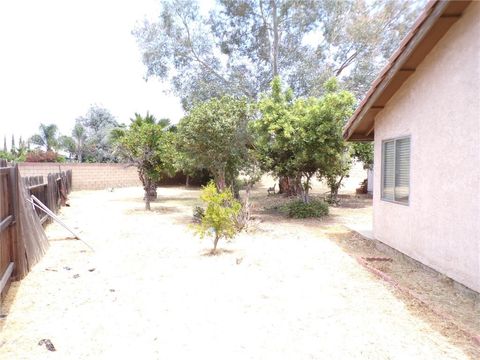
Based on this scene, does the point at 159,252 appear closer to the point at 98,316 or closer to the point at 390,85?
the point at 98,316

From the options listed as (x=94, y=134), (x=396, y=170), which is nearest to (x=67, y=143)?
(x=94, y=134)

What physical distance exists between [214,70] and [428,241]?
20.5 m

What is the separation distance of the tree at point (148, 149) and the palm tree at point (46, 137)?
31.0 metres

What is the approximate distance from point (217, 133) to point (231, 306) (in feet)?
24.7

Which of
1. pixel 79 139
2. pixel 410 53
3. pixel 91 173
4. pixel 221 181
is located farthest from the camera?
pixel 79 139

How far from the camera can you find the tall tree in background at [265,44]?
22.1m

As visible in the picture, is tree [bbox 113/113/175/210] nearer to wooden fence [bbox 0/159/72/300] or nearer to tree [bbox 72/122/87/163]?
wooden fence [bbox 0/159/72/300]

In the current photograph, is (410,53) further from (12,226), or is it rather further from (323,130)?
(12,226)

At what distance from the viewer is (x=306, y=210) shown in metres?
13.8

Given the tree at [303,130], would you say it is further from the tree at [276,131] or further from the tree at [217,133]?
the tree at [217,133]

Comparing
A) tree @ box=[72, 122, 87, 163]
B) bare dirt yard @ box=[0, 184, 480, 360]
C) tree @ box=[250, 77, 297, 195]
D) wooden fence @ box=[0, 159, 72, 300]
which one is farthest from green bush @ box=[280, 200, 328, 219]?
tree @ box=[72, 122, 87, 163]

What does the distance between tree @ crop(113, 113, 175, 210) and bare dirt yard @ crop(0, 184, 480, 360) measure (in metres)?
6.83

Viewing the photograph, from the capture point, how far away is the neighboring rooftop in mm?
5109

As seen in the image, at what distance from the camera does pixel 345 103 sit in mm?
11789
